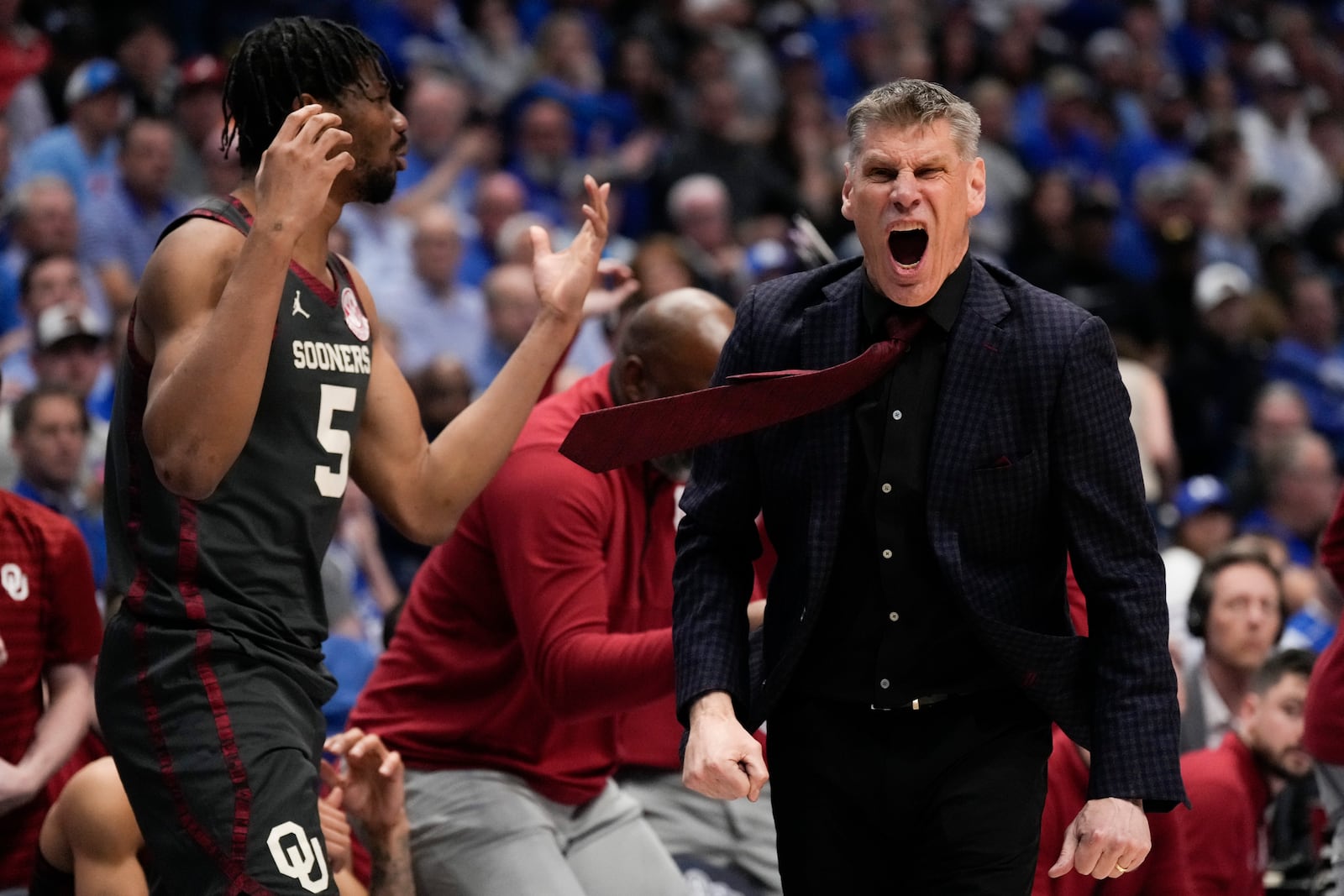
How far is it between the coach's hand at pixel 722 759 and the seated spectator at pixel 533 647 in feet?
3.12

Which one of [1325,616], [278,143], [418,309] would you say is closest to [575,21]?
[418,309]

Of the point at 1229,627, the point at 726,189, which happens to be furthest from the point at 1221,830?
the point at 726,189

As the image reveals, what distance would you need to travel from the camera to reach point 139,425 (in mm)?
3070

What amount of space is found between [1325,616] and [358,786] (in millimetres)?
4698

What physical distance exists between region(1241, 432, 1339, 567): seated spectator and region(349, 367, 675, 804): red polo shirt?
16.8 feet

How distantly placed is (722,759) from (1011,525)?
567mm

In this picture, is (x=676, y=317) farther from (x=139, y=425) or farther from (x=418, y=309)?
A: (x=418, y=309)

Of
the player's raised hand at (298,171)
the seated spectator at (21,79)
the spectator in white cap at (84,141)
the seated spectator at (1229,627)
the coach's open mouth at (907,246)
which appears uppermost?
the seated spectator at (21,79)

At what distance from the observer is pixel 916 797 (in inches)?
109

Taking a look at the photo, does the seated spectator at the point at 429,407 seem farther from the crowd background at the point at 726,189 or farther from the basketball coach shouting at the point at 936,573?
the basketball coach shouting at the point at 936,573

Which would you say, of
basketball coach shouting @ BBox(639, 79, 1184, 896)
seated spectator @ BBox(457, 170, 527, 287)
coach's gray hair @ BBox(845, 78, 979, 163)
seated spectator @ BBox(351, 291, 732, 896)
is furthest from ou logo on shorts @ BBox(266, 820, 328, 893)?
seated spectator @ BBox(457, 170, 527, 287)

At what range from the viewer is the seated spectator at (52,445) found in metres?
5.94

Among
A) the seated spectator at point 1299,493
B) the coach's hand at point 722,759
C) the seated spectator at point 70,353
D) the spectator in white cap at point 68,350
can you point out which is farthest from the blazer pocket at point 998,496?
the seated spectator at point 1299,493

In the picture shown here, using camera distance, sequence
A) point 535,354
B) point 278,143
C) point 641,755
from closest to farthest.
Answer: point 278,143, point 535,354, point 641,755
